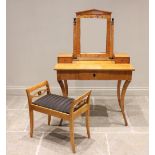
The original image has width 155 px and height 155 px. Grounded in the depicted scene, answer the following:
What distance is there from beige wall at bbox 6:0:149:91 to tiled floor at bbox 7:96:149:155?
565 millimetres

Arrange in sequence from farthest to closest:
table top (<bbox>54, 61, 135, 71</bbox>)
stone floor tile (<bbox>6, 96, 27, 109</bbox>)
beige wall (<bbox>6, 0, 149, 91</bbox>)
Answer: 1. beige wall (<bbox>6, 0, 149, 91</bbox>)
2. stone floor tile (<bbox>6, 96, 27, 109</bbox>)
3. table top (<bbox>54, 61, 135, 71</bbox>)

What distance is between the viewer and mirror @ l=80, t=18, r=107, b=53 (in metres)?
3.54

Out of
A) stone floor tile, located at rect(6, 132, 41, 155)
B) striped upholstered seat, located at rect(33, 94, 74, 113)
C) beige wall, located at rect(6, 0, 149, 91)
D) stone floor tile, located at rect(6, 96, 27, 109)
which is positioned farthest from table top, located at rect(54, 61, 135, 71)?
stone floor tile, located at rect(6, 96, 27, 109)

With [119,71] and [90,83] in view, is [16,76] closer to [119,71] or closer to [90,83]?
[90,83]

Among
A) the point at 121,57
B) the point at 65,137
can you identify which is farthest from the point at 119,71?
the point at 65,137

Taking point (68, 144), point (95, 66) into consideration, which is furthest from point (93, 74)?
point (68, 144)

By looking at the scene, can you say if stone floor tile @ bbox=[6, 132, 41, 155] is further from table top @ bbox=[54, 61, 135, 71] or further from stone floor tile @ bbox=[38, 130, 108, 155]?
table top @ bbox=[54, 61, 135, 71]

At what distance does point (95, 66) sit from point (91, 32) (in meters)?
0.53

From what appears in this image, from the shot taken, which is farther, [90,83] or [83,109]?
[90,83]

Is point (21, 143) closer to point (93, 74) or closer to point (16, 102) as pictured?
point (93, 74)

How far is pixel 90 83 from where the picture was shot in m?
4.44

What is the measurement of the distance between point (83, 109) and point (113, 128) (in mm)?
604

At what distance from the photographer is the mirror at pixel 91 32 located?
3.54 m

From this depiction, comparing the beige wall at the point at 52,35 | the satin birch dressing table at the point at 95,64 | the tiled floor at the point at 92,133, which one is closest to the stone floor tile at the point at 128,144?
the tiled floor at the point at 92,133
